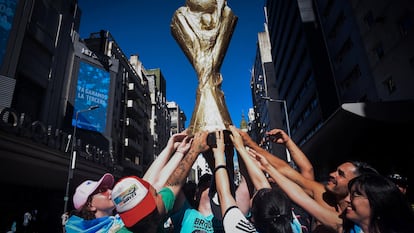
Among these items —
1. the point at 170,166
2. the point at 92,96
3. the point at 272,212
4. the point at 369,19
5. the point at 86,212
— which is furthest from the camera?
the point at 92,96

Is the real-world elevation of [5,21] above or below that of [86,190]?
above

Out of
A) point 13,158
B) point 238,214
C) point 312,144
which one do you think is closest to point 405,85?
point 312,144

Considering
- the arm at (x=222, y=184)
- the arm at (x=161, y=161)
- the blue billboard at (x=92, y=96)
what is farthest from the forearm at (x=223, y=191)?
the blue billboard at (x=92, y=96)

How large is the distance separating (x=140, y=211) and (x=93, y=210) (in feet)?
3.05

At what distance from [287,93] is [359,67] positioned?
19.1 m

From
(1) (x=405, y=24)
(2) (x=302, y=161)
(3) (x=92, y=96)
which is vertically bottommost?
(2) (x=302, y=161)

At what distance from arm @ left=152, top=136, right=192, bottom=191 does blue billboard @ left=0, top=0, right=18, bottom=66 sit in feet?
50.5

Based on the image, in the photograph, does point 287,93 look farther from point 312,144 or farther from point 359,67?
point 312,144

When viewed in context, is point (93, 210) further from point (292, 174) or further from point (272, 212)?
point (292, 174)

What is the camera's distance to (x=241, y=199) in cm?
213

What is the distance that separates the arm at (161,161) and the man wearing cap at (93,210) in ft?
1.18

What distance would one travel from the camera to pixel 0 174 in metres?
13.1

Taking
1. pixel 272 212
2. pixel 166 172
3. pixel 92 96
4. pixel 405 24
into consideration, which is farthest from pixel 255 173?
pixel 92 96

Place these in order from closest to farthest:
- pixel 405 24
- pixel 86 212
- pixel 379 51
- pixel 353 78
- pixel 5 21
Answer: pixel 86 212 → pixel 405 24 → pixel 379 51 → pixel 5 21 → pixel 353 78
